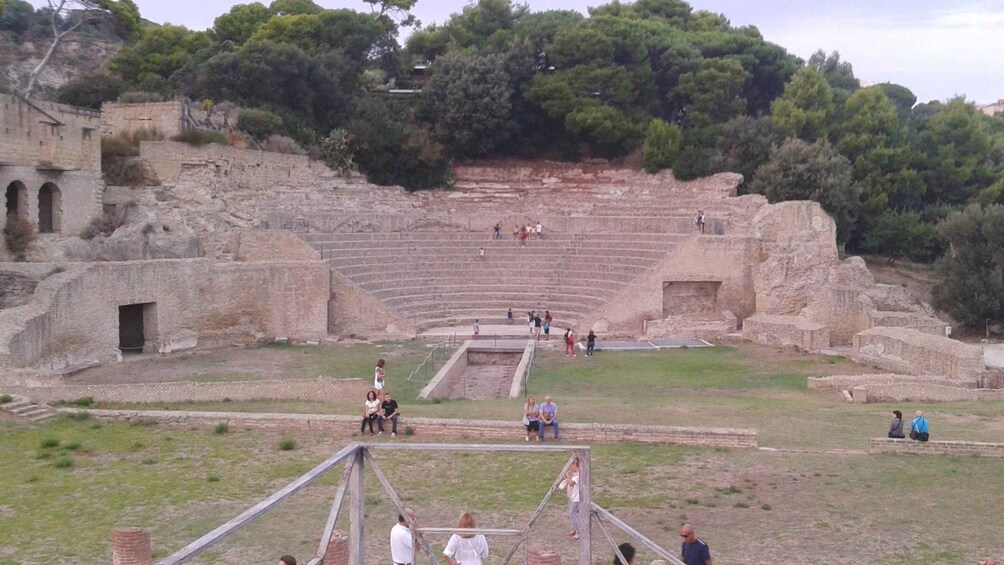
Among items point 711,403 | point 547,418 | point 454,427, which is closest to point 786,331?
point 711,403

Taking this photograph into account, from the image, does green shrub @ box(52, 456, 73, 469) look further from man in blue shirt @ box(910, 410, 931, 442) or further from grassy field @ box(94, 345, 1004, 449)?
man in blue shirt @ box(910, 410, 931, 442)

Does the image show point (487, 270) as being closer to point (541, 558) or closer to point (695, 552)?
point (695, 552)

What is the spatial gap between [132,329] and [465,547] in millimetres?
17866

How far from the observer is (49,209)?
23.0 meters

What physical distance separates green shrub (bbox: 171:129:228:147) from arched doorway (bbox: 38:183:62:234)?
5117 mm

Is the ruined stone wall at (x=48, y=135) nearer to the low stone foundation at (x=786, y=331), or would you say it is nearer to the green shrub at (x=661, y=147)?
the low stone foundation at (x=786, y=331)

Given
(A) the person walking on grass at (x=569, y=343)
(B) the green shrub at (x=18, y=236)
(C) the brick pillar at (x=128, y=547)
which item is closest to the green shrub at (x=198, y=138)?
(B) the green shrub at (x=18, y=236)

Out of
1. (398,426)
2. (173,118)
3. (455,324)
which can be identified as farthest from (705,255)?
(173,118)

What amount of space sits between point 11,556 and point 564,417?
7.65 metres

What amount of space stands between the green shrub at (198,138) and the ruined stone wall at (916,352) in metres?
19.3

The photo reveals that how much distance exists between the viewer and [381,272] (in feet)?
83.9

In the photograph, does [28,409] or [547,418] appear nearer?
[547,418]

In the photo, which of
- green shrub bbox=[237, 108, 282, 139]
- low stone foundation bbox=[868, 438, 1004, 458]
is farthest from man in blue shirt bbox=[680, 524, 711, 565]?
green shrub bbox=[237, 108, 282, 139]

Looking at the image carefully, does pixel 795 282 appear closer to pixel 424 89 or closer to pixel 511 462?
pixel 511 462
